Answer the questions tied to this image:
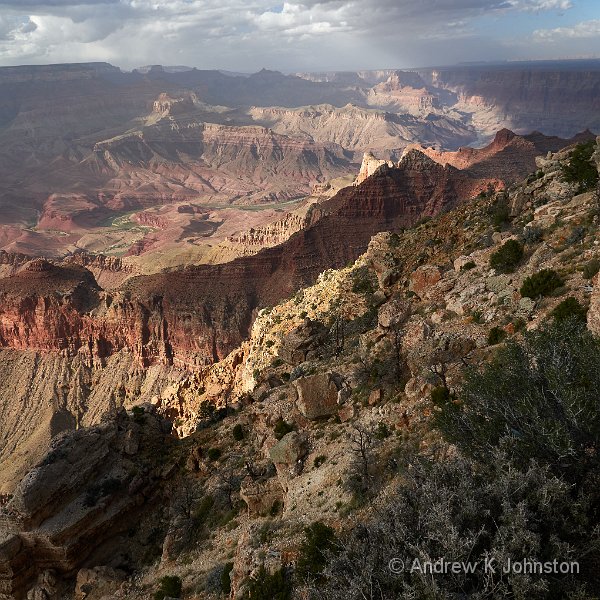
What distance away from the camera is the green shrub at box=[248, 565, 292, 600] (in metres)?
12.3

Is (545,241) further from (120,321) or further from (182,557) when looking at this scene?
(120,321)

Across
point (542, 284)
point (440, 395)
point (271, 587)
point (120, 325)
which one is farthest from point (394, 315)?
point (120, 325)

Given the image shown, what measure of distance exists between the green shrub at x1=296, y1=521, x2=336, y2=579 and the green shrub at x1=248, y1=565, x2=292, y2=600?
0.52 meters

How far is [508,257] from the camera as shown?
2516 cm

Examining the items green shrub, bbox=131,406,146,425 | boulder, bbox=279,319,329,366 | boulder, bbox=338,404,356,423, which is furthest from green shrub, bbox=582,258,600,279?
green shrub, bbox=131,406,146,425

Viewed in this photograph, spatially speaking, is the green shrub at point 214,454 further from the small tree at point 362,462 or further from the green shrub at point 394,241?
the green shrub at point 394,241

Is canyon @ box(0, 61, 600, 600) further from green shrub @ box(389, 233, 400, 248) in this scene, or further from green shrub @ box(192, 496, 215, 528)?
green shrub @ box(192, 496, 215, 528)

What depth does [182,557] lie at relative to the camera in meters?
20.1

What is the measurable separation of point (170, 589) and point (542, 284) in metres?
17.6

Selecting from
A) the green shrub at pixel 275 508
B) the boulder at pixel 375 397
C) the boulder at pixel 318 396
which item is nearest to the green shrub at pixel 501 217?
the boulder at pixel 318 396

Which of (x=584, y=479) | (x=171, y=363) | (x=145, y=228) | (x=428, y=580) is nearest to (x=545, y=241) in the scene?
(x=584, y=479)

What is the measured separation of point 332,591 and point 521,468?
15.7ft

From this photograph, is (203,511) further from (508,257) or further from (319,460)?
(508,257)

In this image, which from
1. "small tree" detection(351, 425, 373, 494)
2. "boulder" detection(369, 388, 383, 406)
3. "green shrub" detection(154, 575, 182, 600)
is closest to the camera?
"small tree" detection(351, 425, 373, 494)
